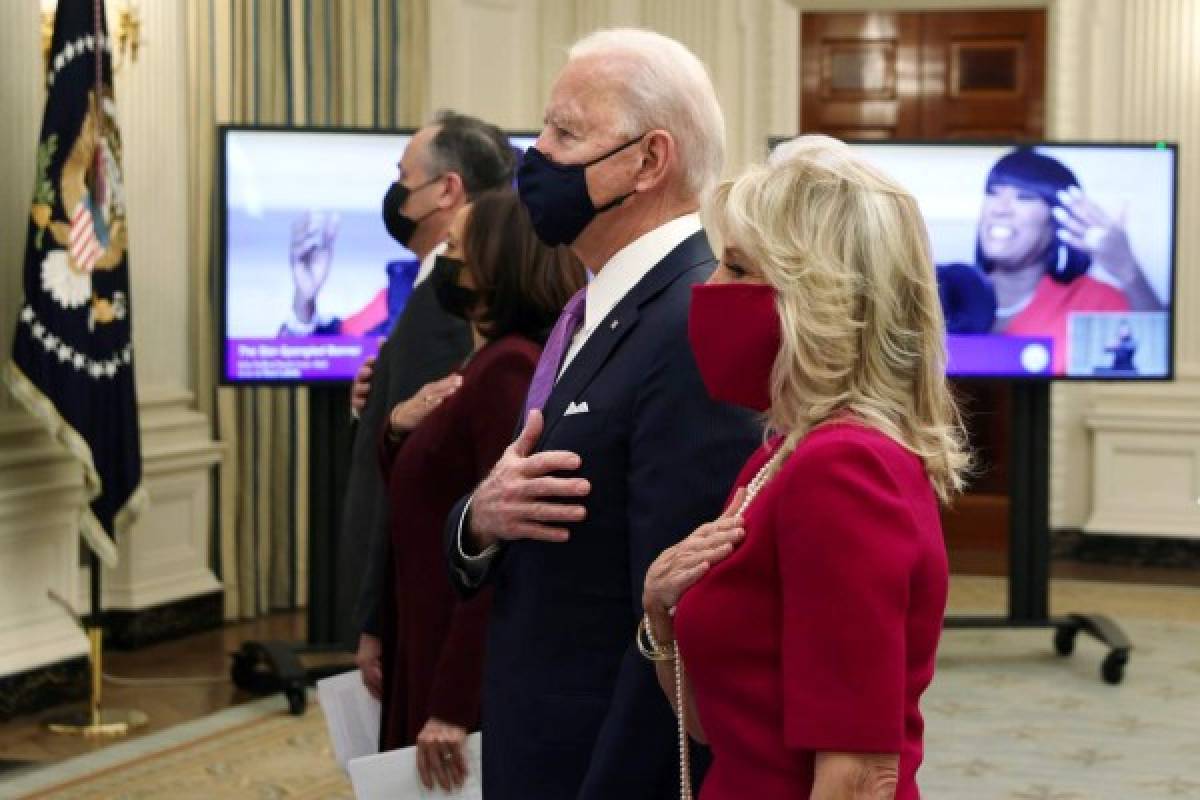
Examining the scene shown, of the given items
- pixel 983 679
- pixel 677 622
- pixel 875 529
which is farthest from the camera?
pixel 983 679

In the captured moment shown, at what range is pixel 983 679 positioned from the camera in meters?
6.57

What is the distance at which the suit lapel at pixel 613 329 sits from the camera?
7.39 feet

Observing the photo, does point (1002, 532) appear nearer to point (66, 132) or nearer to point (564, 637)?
point (66, 132)

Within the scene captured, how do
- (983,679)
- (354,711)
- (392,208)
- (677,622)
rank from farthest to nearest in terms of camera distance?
(983,679) → (392,208) → (354,711) → (677,622)

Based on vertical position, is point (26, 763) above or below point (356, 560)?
below

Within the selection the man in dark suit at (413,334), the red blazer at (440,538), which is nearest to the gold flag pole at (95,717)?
the man in dark suit at (413,334)

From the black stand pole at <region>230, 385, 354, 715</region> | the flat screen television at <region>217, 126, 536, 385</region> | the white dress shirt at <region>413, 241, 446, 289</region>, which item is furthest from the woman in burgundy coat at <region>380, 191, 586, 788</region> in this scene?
the black stand pole at <region>230, 385, 354, 715</region>

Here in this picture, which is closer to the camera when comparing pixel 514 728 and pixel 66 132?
pixel 514 728

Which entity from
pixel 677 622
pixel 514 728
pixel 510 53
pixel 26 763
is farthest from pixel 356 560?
pixel 510 53

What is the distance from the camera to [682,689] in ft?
6.10

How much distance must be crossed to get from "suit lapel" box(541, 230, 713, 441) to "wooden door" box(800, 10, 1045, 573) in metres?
8.22

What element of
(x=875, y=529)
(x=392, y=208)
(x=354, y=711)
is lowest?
(x=354, y=711)

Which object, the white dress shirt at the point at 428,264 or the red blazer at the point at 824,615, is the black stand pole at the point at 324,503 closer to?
the white dress shirt at the point at 428,264

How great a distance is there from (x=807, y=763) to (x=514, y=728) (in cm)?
67
